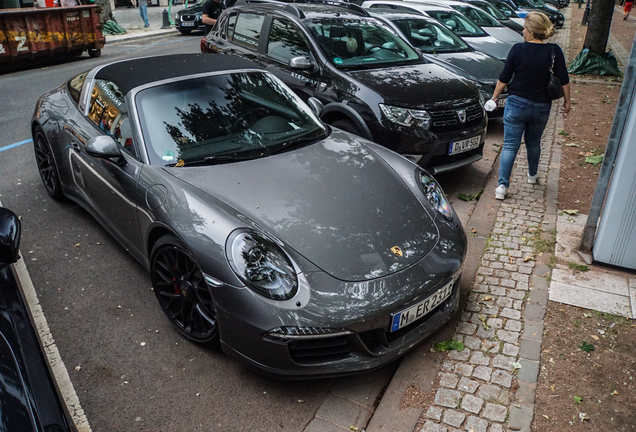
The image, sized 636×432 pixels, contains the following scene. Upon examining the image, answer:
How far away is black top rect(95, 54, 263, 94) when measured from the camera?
13.2 feet

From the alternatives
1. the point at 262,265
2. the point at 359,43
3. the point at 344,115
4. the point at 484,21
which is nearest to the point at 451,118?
the point at 344,115

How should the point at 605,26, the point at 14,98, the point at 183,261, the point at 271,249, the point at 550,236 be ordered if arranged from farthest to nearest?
the point at 605,26
the point at 14,98
the point at 550,236
the point at 183,261
the point at 271,249

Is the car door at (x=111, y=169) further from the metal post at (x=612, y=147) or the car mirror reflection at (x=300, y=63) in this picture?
the metal post at (x=612, y=147)

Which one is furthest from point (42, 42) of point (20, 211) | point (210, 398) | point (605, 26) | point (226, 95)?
point (605, 26)

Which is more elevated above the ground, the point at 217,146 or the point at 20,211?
the point at 217,146

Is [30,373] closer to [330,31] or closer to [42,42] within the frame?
[330,31]

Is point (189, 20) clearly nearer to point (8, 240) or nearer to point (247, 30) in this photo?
point (247, 30)

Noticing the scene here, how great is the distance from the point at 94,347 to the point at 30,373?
4.84 feet

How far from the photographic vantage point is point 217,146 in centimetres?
371

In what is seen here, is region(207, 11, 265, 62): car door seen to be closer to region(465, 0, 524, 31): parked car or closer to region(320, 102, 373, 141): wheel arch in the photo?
region(320, 102, 373, 141): wheel arch

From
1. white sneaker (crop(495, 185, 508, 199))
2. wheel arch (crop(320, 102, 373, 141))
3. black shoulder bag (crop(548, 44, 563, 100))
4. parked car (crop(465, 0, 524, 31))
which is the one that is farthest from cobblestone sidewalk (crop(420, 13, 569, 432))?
parked car (crop(465, 0, 524, 31))

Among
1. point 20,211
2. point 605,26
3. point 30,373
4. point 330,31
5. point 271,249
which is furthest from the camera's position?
point 605,26

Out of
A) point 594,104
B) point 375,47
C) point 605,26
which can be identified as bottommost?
Result: point 594,104

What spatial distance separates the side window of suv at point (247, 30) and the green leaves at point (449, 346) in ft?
15.5
